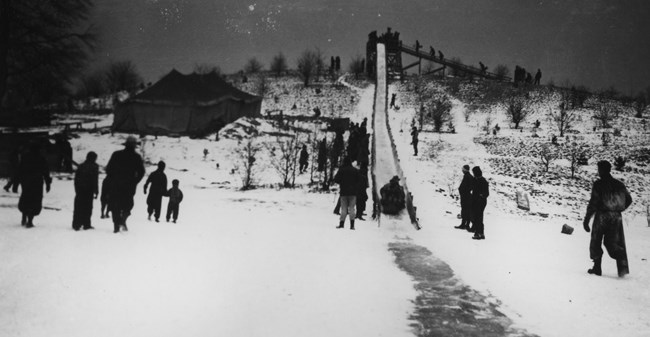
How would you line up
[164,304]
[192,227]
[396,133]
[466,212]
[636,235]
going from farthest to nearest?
1. [396,133]
2. [636,235]
3. [466,212]
4. [192,227]
5. [164,304]

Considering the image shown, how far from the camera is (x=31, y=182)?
6754mm

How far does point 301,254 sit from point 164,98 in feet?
89.1

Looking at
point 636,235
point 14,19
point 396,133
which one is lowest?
point 636,235

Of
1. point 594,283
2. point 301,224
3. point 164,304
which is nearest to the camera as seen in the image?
A: point 164,304

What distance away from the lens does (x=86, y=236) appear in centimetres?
615

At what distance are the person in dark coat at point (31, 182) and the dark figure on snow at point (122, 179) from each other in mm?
1146

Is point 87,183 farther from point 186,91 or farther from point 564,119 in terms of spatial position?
point 564,119

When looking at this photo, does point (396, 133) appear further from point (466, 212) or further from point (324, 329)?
point (324, 329)

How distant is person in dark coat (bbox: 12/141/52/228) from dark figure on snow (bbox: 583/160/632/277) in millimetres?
8702

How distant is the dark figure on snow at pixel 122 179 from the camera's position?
22.0 feet

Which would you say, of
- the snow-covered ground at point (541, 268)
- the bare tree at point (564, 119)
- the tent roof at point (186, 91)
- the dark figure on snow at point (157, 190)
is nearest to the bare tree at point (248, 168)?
the tent roof at point (186, 91)

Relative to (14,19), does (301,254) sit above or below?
below

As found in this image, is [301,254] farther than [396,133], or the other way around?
[396,133]

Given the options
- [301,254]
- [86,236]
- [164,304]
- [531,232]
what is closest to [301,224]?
[301,254]
